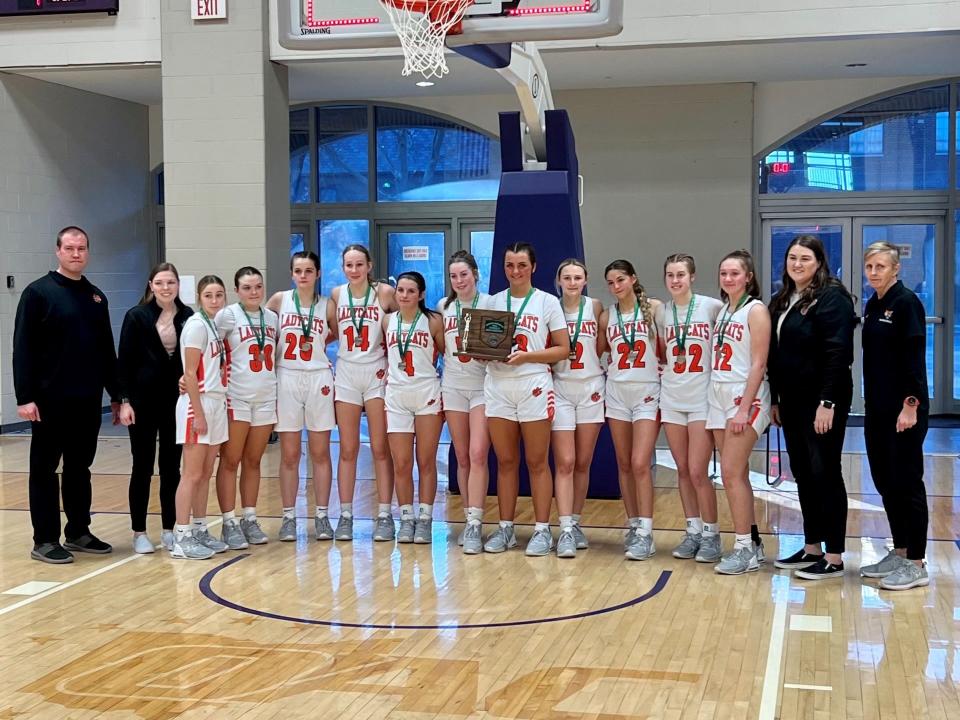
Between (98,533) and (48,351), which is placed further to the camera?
(98,533)

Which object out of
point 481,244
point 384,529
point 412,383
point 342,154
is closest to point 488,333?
point 412,383

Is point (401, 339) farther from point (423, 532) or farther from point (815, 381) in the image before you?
point (815, 381)

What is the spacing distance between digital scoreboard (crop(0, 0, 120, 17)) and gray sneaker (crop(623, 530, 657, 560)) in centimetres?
725

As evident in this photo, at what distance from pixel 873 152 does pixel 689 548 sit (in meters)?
7.23

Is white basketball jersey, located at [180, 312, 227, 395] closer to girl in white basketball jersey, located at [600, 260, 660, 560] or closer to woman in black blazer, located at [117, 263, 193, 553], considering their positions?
woman in black blazer, located at [117, 263, 193, 553]

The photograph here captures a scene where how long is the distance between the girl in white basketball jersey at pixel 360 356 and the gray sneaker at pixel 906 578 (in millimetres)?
2579

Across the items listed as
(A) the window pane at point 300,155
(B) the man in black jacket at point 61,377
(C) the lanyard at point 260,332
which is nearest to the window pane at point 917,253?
(A) the window pane at point 300,155

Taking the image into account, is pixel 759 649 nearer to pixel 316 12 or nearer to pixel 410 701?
pixel 410 701

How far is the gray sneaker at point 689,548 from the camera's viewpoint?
5797 millimetres

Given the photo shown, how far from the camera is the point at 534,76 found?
727cm

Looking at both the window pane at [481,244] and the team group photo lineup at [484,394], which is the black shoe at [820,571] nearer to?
the team group photo lineup at [484,394]

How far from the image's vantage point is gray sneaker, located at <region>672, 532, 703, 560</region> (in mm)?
5797

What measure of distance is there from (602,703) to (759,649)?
87cm

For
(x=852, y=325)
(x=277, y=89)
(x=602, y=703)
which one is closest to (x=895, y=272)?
(x=852, y=325)
